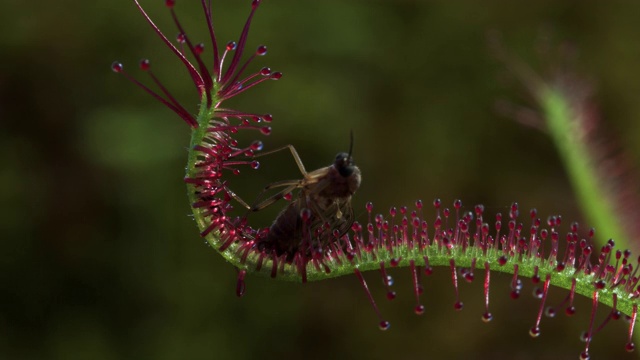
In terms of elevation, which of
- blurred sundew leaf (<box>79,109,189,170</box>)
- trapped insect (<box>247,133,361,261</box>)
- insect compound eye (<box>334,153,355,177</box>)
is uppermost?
blurred sundew leaf (<box>79,109,189,170</box>)

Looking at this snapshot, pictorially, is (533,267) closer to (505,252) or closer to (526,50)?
(505,252)

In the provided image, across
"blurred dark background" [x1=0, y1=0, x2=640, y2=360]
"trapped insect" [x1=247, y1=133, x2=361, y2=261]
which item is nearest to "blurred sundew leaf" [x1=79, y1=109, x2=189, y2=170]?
"blurred dark background" [x1=0, y1=0, x2=640, y2=360]

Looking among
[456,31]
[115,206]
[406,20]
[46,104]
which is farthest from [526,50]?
[46,104]

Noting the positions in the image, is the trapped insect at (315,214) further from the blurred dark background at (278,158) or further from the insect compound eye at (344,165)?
the blurred dark background at (278,158)

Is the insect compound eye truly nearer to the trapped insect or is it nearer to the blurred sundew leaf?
the trapped insect

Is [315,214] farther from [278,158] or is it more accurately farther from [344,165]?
[278,158]

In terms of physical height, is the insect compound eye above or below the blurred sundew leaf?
below
